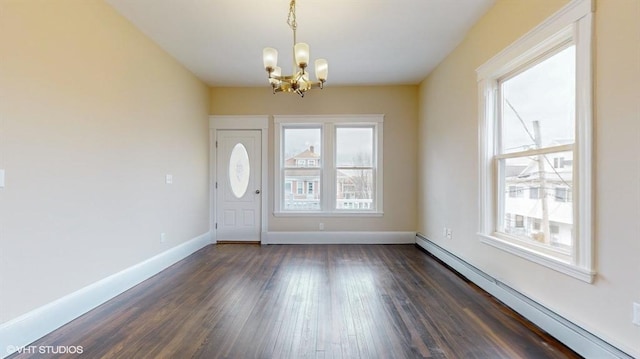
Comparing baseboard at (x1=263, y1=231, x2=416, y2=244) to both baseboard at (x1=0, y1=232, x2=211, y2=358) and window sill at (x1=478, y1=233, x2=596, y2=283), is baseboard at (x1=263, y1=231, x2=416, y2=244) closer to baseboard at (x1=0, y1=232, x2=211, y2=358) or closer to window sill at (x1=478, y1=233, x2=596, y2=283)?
baseboard at (x1=0, y1=232, x2=211, y2=358)

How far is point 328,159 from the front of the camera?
208 inches

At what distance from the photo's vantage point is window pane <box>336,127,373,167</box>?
17.6 ft

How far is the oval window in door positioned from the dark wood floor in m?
1.83

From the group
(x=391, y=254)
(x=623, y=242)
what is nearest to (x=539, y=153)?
(x=623, y=242)

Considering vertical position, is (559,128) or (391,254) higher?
(559,128)

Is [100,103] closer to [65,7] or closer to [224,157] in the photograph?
[65,7]

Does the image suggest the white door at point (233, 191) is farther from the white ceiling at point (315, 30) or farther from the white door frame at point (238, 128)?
the white ceiling at point (315, 30)

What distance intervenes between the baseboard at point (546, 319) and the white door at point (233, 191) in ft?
11.4

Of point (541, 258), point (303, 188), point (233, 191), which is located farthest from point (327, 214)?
point (541, 258)

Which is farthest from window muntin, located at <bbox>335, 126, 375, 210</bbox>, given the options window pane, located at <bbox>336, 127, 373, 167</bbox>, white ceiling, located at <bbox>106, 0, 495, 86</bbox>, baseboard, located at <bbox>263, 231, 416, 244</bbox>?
white ceiling, located at <bbox>106, 0, 495, 86</bbox>

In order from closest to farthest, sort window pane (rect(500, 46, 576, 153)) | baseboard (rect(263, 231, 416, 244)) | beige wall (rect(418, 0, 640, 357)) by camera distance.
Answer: beige wall (rect(418, 0, 640, 357))
window pane (rect(500, 46, 576, 153))
baseboard (rect(263, 231, 416, 244))

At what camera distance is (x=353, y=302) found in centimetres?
272

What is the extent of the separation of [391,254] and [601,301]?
110 inches

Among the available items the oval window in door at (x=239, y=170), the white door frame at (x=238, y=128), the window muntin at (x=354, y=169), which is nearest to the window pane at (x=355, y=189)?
the window muntin at (x=354, y=169)
